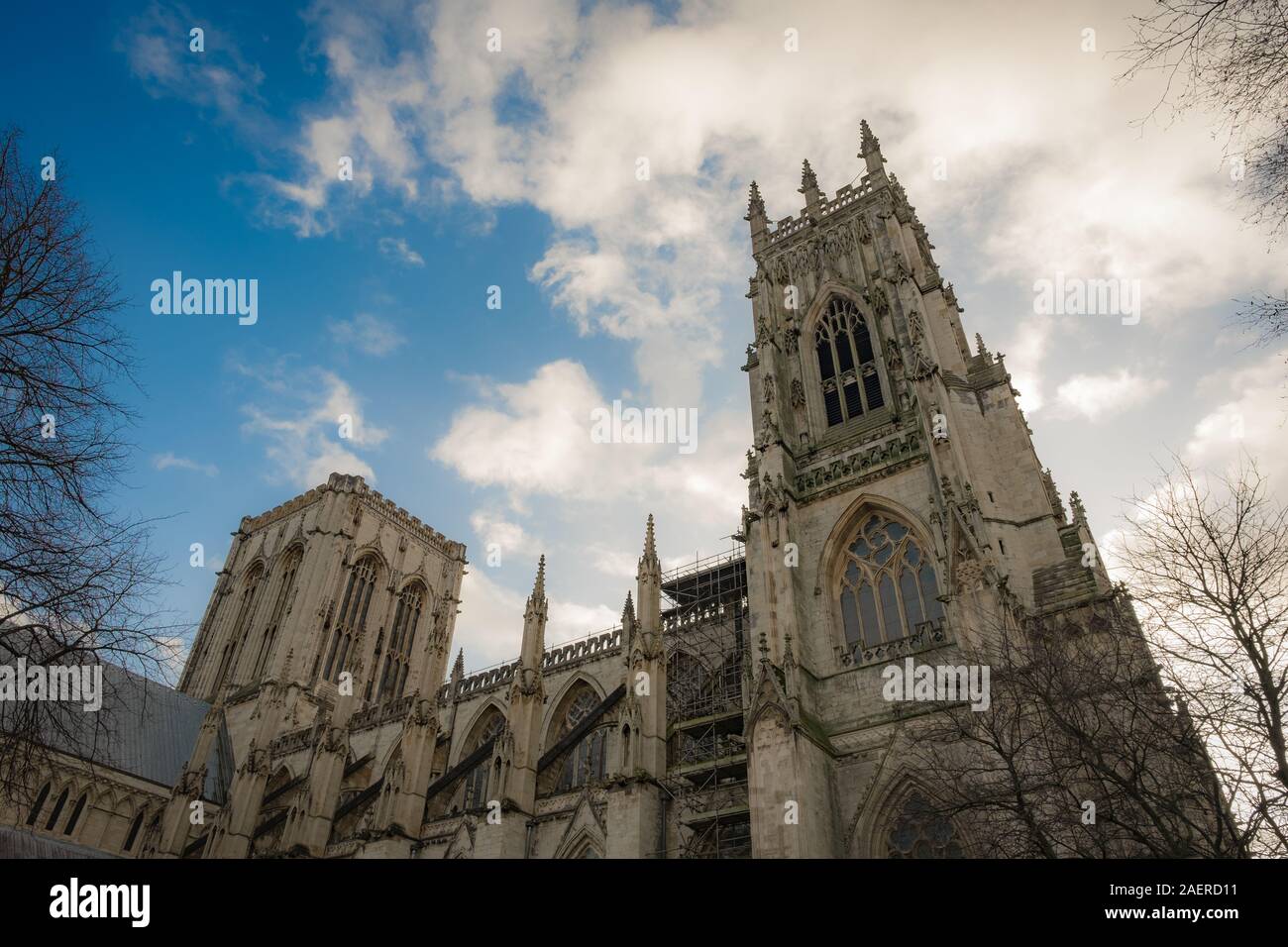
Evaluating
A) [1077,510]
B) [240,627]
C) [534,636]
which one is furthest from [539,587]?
[240,627]

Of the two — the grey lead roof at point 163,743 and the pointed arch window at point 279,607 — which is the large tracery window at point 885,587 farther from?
the pointed arch window at point 279,607

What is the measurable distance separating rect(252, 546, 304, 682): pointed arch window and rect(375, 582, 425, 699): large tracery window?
5955 millimetres

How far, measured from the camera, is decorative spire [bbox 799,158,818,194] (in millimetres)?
32812

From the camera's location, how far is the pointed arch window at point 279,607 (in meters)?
46.1

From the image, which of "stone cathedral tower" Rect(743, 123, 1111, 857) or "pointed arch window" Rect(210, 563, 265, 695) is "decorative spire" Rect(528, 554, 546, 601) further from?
"pointed arch window" Rect(210, 563, 265, 695)

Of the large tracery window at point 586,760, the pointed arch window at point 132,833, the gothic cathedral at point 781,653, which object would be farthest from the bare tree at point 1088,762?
the pointed arch window at point 132,833

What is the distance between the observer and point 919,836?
1619 centimetres

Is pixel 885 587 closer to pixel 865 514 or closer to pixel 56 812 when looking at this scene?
pixel 865 514

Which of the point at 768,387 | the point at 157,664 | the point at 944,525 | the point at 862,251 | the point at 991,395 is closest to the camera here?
the point at 157,664
